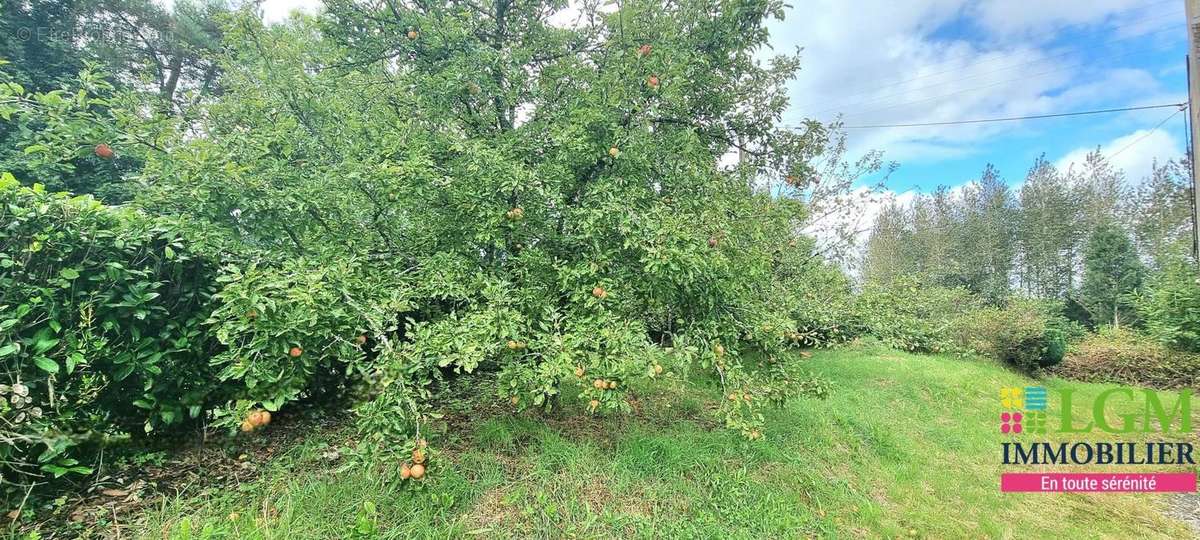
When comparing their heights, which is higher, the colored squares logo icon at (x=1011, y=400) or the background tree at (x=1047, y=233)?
the background tree at (x=1047, y=233)

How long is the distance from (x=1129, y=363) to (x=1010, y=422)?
5.65 meters

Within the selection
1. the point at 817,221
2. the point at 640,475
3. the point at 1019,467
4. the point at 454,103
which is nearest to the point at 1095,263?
the point at 817,221

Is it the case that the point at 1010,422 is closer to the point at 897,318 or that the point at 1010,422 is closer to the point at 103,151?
the point at 897,318

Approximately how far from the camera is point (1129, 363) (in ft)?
25.4

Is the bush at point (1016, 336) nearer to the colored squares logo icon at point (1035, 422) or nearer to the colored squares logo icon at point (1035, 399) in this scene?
the colored squares logo icon at point (1035, 399)

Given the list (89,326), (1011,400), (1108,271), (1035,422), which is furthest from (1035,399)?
(1108,271)

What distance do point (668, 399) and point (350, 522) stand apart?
2646 mm

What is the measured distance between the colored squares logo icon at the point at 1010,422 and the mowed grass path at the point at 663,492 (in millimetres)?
822

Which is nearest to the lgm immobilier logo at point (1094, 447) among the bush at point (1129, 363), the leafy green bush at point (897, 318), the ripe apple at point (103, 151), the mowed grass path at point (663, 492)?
the mowed grass path at point (663, 492)

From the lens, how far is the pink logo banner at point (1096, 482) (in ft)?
10.6

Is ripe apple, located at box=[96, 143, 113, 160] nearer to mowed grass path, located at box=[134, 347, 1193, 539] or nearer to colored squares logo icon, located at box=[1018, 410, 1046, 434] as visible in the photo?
mowed grass path, located at box=[134, 347, 1193, 539]

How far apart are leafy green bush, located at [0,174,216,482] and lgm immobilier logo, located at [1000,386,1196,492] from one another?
5.37m

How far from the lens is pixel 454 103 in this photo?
3.01m

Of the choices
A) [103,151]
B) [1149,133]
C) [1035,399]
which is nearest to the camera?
[103,151]
